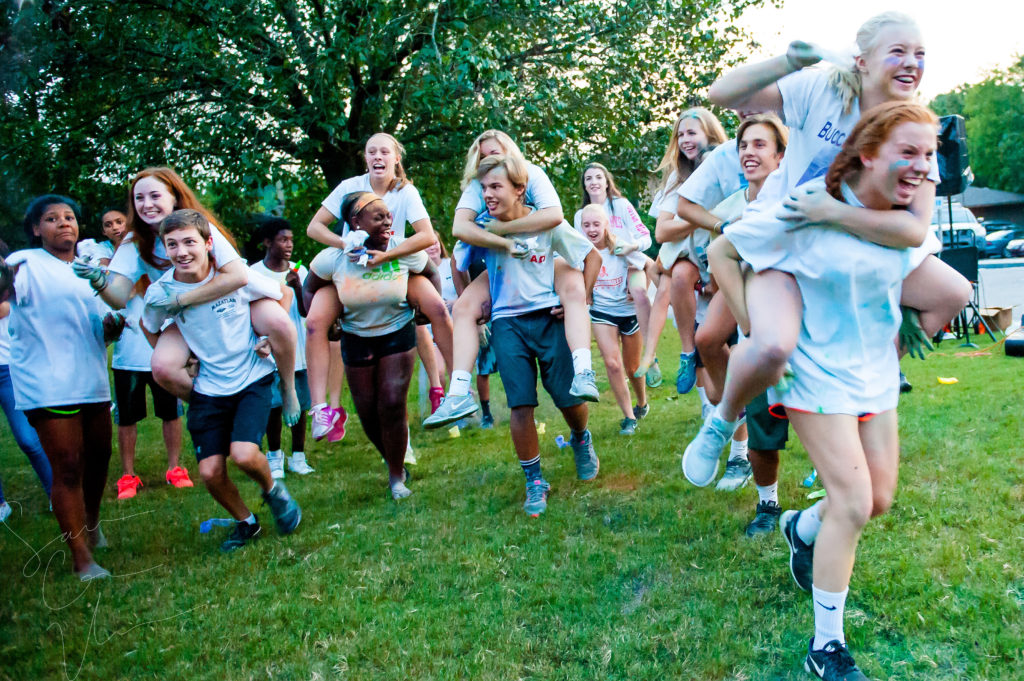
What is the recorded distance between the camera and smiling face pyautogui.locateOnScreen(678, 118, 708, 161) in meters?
5.02

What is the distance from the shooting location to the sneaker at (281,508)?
15.5ft

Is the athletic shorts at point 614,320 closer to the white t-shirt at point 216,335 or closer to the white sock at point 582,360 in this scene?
the white sock at point 582,360

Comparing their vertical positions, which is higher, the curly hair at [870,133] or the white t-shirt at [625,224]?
the curly hair at [870,133]

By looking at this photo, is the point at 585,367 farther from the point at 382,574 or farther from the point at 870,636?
the point at 870,636

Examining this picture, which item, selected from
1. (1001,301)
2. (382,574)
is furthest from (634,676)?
(1001,301)

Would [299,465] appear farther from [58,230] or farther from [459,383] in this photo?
[58,230]

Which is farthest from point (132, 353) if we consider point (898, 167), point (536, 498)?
point (898, 167)

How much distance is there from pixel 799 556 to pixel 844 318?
1063 mm

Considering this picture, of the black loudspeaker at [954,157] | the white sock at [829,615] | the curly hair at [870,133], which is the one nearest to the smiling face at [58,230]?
the curly hair at [870,133]

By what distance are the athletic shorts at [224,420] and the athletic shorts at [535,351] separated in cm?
138

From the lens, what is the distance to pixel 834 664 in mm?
2701

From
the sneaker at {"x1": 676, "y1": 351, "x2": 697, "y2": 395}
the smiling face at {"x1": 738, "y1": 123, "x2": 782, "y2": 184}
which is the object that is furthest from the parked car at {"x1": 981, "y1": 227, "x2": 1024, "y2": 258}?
the smiling face at {"x1": 738, "y1": 123, "x2": 782, "y2": 184}

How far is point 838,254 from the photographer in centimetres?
273

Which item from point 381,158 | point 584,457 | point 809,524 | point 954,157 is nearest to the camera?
point 809,524
